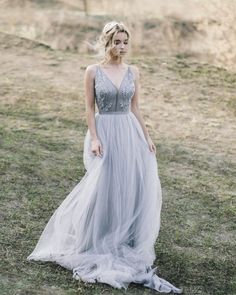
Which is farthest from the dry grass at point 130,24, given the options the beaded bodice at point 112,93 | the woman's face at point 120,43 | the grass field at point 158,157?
the woman's face at point 120,43

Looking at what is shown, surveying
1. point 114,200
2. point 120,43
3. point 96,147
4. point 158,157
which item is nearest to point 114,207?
point 114,200

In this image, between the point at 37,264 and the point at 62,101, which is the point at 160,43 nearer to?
the point at 62,101

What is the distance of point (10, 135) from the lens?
810 centimetres

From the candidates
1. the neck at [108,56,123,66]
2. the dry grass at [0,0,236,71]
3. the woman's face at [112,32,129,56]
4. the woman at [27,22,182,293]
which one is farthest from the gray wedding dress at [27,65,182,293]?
the dry grass at [0,0,236,71]

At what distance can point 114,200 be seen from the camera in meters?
4.59

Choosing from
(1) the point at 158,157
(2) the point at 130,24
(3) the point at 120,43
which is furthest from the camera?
(2) the point at 130,24

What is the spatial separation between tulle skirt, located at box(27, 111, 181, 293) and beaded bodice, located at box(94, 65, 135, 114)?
65 mm

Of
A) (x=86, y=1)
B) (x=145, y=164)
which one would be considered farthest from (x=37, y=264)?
(x=86, y=1)

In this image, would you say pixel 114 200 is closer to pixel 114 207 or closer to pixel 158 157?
pixel 114 207

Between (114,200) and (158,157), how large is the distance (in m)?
3.23

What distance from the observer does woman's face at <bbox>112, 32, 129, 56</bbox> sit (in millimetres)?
4418

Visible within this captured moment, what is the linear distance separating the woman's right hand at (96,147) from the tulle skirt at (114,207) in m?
0.04

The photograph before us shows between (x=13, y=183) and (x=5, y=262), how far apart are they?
193cm

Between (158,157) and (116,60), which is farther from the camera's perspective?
(158,157)
